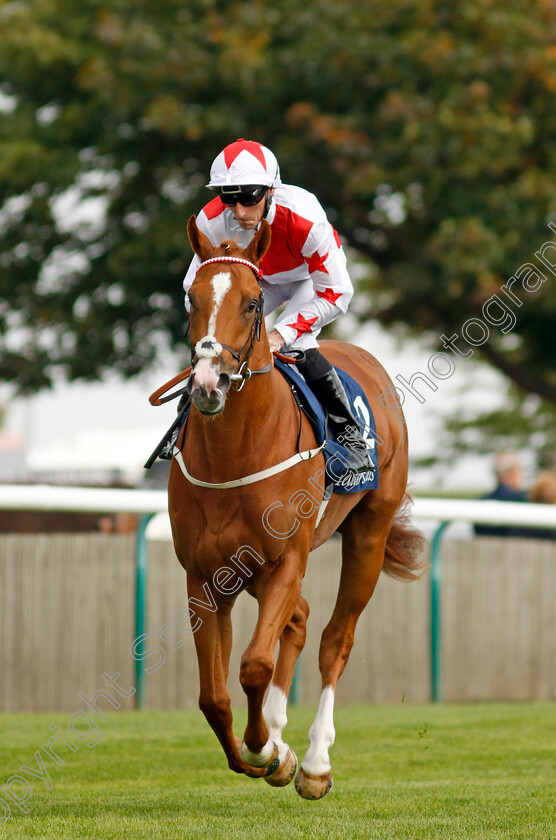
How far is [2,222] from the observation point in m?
16.2

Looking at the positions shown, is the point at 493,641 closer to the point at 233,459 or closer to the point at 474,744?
the point at 474,744

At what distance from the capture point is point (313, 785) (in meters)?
4.91

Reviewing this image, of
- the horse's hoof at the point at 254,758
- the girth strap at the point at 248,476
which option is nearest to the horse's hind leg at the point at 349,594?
the horse's hoof at the point at 254,758

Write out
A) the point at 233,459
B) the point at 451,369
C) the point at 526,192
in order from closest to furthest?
the point at 233,459, the point at 451,369, the point at 526,192

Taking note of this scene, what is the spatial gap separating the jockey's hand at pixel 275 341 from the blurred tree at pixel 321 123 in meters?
8.94

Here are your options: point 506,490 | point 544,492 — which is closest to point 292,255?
point 544,492

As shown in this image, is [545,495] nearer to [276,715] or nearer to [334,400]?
[334,400]

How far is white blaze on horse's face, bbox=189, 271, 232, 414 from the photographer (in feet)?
13.2

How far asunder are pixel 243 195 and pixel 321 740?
7.65ft

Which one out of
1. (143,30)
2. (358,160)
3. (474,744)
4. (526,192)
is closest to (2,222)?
(143,30)

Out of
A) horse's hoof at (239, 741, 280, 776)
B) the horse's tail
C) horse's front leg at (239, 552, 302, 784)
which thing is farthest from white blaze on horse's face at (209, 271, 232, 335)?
the horse's tail

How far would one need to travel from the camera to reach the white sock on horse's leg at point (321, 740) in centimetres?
496

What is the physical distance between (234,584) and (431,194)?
33.4 feet

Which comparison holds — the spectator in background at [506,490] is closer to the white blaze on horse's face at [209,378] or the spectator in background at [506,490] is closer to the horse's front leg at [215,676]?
the horse's front leg at [215,676]
